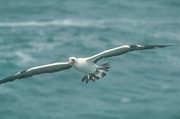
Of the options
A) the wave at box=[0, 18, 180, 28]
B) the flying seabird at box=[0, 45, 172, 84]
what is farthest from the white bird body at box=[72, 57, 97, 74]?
the wave at box=[0, 18, 180, 28]

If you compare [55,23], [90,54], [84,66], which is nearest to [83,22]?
[55,23]

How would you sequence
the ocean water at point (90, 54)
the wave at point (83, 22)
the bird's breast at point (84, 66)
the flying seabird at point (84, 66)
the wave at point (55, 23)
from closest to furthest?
the flying seabird at point (84, 66) < the bird's breast at point (84, 66) < the ocean water at point (90, 54) < the wave at point (55, 23) < the wave at point (83, 22)

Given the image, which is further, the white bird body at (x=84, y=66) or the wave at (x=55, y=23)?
the wave at (x=55, y=23)

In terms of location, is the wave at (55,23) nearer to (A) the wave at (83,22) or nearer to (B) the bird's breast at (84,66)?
(A) the wave at (83,22)

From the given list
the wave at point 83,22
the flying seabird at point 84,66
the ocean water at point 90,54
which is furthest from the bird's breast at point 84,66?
the wave at point 83,22

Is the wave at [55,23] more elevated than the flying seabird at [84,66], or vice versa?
the wave at [55,23]

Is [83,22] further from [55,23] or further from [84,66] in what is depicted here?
[84,66]

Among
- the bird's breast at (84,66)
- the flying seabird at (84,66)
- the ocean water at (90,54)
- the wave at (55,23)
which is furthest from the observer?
the wave at (55,23)

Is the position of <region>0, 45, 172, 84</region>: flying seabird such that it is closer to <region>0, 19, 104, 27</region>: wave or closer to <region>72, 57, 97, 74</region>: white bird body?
<region>72, 57, 97, 74</region>: white bird body
